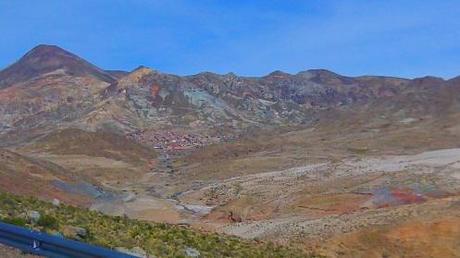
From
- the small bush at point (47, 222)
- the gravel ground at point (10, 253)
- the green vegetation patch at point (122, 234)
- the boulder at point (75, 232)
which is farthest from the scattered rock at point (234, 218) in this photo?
the gravel ground at point (10, 253)

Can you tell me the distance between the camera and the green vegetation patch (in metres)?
16.2

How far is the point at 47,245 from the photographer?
1030 cm

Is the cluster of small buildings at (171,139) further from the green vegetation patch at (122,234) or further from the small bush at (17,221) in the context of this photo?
the small bush at (17,221)

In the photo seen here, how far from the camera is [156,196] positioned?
73812mm

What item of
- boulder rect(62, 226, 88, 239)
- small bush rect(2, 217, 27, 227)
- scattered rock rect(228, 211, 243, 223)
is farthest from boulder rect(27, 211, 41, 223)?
scattered rock rect(228, 211, 243, 223)

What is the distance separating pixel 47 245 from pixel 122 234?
30.1 feet

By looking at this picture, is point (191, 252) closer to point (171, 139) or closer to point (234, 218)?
point (234, 218)

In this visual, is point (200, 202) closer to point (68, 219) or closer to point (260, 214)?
point (260, 214)

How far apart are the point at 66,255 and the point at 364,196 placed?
150ft

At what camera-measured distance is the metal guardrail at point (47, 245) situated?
9.12 meters

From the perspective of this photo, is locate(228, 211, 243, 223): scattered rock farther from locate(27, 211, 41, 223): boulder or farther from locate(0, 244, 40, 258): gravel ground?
locate(0, 244, 40, 258): gravel ground

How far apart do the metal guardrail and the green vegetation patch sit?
3.57 m

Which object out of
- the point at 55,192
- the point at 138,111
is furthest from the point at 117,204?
the point at 138,111

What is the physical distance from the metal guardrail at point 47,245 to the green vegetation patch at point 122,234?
3.57m
